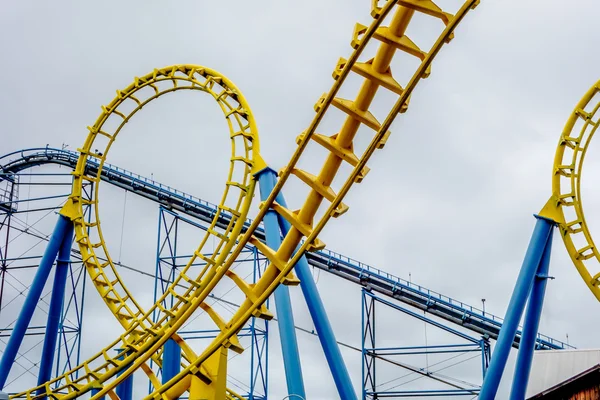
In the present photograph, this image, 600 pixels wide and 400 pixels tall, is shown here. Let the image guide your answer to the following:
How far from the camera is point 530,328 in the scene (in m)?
11.6

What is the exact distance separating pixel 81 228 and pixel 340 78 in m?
7.60

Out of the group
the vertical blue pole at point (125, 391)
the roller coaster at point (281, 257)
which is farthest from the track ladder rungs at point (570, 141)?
the vertical blue pole at point (125, 391)

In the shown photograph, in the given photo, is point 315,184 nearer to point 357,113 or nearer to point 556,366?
point 357,113

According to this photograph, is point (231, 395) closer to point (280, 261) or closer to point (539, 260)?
point (280, 261)

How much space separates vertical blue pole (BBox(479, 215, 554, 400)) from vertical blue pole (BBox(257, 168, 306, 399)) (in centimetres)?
257

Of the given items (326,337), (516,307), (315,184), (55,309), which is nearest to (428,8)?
(315,184)

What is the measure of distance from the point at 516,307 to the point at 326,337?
8.71 feet

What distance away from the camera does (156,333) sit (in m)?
11.4

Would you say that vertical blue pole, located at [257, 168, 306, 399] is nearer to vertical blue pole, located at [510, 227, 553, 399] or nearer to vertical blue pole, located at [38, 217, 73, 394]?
vertical blue pole, located at [510, 227, 553, 399]

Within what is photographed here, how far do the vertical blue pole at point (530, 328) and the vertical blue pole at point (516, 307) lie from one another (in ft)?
0.63

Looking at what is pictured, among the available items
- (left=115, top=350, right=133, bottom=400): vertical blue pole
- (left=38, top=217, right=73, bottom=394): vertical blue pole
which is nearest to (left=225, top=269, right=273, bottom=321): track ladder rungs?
(left=115, top=350, right=133, bottom=400): vertical blue pole

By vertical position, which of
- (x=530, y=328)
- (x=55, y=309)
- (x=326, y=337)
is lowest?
(x=326, y=337)

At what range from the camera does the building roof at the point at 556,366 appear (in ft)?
39.3

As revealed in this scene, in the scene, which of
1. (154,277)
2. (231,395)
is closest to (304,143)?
(231,395)
